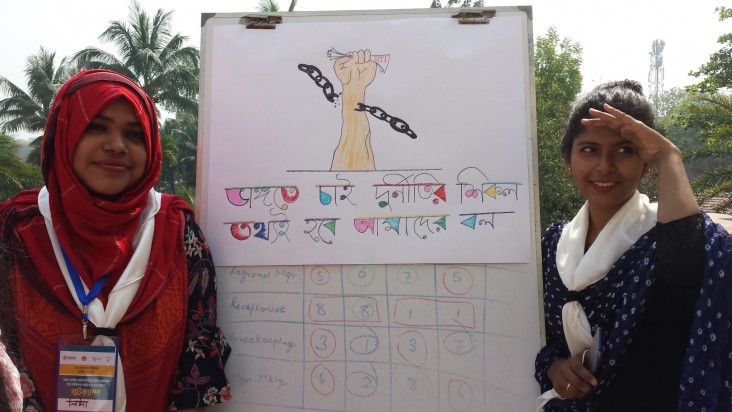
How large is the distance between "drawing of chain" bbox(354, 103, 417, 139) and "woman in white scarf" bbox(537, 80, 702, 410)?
51 centimetres

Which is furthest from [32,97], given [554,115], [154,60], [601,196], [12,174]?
[601,196]

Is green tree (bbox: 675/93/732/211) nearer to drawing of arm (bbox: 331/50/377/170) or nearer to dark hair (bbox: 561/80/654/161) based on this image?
dark hair (bbox: 561/80/654/161)

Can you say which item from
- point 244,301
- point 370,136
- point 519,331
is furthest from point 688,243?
point 244,301

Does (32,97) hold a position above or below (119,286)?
above

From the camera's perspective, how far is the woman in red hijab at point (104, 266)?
1617 millimetres

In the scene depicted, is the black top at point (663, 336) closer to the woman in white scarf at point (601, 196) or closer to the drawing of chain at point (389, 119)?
the woman in white scarf at point (601, 196)

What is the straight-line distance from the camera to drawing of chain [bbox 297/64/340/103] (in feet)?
6.51

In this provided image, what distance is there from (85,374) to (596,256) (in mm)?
1440

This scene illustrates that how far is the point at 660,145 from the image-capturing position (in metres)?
1.55

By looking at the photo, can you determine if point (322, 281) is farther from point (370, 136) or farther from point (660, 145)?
point (660, 145)

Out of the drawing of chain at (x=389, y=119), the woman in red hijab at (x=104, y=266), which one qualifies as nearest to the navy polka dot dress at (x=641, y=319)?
the drawing of chain at (x=389, y=119)

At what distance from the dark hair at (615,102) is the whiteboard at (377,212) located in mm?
185

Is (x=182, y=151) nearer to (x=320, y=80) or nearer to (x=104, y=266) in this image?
(x=320, y=80)

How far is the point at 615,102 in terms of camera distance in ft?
5.47
